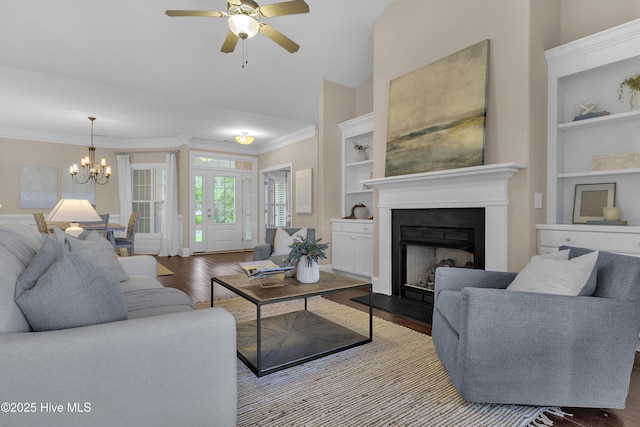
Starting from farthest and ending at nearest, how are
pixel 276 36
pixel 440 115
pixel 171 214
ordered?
pixel 171 214
pixel 440 115
pixel 276 36

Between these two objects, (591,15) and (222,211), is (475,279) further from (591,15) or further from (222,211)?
(222,211)

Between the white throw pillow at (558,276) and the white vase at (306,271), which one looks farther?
the white vase at (306,271)

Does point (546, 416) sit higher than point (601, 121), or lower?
lower

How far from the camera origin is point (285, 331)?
2.58 meters

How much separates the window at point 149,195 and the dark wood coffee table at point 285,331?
19.7ft

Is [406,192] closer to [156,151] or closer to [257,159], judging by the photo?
[257,159]

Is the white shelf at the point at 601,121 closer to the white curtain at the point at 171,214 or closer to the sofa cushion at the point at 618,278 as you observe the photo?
the sofa cushion at the point at 618,278

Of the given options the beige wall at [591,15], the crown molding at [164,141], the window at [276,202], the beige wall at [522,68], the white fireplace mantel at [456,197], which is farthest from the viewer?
the window at [276,202]

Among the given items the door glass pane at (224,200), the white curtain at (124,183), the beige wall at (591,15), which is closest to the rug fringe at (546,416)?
the beige wall at (591,15)

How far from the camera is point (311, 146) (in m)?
6.71

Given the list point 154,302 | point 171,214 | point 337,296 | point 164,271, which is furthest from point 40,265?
point 171,214

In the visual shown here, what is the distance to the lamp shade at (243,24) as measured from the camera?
250 cm

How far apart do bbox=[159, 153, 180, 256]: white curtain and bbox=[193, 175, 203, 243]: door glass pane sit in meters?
0.43

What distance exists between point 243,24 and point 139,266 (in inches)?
82.4
